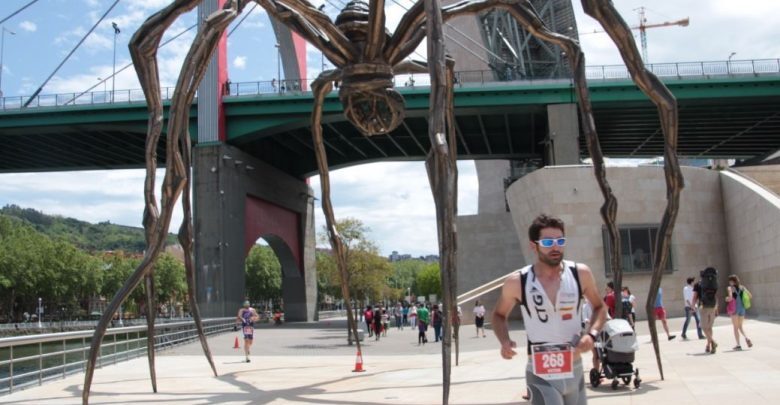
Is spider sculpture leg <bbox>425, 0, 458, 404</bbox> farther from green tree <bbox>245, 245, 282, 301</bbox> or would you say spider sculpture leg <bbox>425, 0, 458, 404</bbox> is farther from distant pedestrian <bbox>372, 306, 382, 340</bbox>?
green tree <bbox>245, 245, 282, 301</bbox>

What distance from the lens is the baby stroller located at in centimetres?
670

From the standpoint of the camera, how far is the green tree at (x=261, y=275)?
89.8m

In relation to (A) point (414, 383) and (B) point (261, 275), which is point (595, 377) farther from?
(B) point (261, 275)

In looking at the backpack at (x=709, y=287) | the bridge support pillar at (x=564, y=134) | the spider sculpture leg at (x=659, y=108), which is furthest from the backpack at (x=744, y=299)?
the bridge support pillar at (x=564, y=134)

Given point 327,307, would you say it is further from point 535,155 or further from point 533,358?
point 533,358

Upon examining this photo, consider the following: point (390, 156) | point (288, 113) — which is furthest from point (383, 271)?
point (288, 113)

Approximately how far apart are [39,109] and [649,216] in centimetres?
3074

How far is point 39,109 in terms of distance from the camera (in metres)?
36.2

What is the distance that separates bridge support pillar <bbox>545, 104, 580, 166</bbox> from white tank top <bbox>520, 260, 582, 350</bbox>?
30.4 meters

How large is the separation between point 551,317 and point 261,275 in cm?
8880

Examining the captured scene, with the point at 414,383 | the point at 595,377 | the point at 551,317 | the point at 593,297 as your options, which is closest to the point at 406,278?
the point at 414,383

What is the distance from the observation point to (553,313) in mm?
3373

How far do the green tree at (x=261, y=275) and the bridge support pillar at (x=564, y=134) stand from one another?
6120 centimetres

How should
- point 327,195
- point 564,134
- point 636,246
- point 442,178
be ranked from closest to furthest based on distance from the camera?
point 442,178 < point 327,195 < point 636,246 < point 564,134
